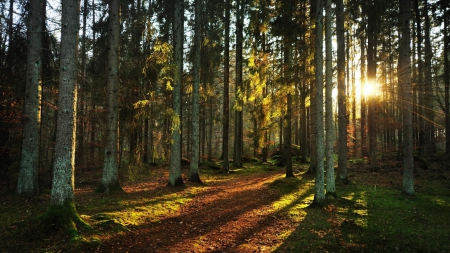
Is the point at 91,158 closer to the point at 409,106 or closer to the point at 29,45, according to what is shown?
the point at 29,45

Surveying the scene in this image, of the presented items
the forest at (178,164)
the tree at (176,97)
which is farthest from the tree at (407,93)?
the tree at (176,97)

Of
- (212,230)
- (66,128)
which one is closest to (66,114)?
(66,128)

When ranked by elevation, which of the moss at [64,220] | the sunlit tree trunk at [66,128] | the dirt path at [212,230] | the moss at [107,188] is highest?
the sunlit tree trunk at [66,128]

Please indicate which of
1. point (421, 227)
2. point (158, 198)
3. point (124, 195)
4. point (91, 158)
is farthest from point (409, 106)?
point (91, 158)

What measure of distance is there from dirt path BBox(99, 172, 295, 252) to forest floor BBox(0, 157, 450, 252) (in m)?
0.02

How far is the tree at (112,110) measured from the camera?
959 cm

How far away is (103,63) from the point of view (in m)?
11.3

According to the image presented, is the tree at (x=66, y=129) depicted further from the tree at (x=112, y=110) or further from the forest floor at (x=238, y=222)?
the tree at (x=112, y=110)

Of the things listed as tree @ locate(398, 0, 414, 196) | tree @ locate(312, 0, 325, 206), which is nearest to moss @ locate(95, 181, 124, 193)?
tree @ locate(312, 0, 325, 206)

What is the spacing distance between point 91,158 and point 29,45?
365 inches

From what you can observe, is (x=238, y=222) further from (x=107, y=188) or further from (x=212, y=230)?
(x=107, y=188)

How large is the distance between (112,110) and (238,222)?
6736 millimetres

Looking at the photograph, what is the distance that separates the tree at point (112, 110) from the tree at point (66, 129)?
3970 mm

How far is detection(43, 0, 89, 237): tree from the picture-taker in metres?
5.47
